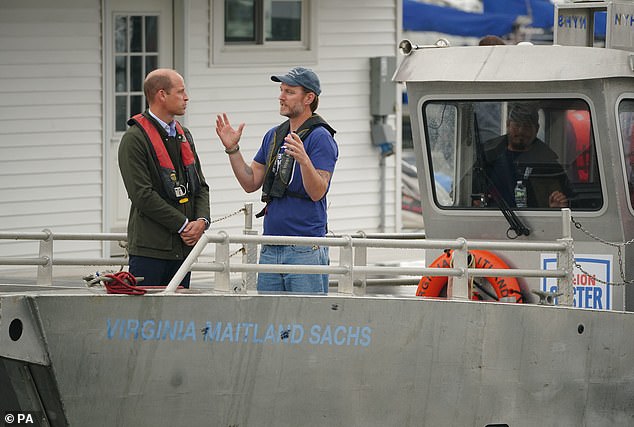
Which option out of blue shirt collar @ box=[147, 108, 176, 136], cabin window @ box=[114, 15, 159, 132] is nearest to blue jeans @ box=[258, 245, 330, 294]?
blue shirt collar @ box=[147, 108, 176, 136]

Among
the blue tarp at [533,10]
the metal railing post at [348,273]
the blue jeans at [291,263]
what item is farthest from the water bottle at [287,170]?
the blue tarp at [533,10]

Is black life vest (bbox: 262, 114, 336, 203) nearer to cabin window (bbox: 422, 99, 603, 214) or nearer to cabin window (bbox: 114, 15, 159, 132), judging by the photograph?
cabin window (bbox: 422, 99, 603, 214)

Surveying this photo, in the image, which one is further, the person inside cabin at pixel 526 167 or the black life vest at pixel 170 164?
the person inside cabin at pixel 526 167

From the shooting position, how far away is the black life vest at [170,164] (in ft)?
26.2

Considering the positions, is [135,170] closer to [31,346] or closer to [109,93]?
[31,346]

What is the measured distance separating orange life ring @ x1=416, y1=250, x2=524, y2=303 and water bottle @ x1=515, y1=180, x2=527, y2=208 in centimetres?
36

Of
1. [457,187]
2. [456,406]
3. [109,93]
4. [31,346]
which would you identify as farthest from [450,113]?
[109,93]

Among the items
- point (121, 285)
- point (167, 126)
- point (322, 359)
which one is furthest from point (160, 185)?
point (322, 359)

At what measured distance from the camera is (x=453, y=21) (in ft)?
81.5

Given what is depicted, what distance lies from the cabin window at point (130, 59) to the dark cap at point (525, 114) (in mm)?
7142

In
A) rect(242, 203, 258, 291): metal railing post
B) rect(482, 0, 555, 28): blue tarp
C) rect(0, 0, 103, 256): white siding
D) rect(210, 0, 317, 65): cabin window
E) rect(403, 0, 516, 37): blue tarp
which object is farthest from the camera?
rect(482, 0, 555, 28): blue tarp

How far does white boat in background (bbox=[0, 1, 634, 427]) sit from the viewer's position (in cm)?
691

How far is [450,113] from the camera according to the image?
8.60m

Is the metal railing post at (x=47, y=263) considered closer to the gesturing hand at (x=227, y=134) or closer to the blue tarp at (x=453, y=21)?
the gesturing hand at (x=227, y=134)
